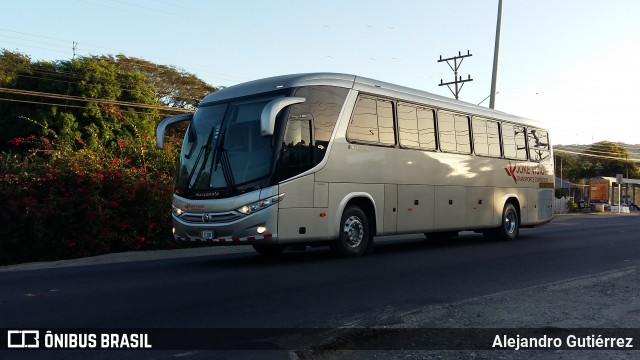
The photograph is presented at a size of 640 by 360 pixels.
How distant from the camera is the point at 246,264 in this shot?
11.1m

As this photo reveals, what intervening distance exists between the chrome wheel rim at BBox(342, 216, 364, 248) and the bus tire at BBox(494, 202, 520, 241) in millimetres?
6288

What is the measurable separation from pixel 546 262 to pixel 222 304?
6.98m

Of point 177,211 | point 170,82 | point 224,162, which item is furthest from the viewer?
point 170,82

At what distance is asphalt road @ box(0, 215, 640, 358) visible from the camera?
6.52m

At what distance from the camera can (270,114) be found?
31.3ft

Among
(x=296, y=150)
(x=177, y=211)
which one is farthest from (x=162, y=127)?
(x=296, y=150)

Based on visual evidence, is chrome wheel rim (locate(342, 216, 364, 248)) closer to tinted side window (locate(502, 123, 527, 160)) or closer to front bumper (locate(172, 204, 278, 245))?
A: front bumper (locate(172, 204, 278, 245))

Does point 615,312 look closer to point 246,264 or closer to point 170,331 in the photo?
point 170,331

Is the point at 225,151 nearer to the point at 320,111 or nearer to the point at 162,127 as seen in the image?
the point at 320,111

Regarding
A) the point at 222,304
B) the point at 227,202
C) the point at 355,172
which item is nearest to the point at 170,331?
the point at 222,304

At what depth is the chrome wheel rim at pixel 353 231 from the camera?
11461 millimetres

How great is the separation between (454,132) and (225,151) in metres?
6.49

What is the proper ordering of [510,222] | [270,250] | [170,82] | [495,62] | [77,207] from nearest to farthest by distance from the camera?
[270,250]
[77,207]
[510,222]
[495,62]
[170,82]

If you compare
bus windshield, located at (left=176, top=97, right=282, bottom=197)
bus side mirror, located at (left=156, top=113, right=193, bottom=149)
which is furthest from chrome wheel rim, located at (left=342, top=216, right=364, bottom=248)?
bus side mirror, located at (left=156, top=113, right=193, bottom=149)
